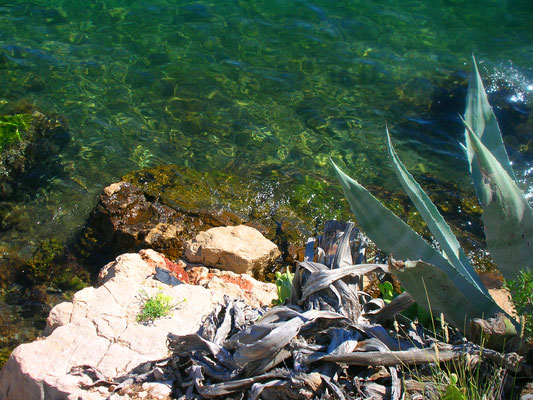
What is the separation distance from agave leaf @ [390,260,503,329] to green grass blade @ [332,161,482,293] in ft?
0.58

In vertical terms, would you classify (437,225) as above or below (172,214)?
above

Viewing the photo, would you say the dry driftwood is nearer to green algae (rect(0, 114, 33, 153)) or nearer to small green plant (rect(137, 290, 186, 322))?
small green plant (rect(137, 290, 186, 322))

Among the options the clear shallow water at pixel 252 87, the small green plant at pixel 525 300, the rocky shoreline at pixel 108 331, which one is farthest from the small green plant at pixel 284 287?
the clear shallow water at pixel 252 87

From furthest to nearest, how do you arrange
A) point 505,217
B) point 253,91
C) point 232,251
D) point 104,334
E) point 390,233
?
point 253,91
point 232,251
point 104,334
point 390,233
point 505,217

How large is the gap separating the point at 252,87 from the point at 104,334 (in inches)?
234

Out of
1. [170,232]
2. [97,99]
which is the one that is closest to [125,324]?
[170,232]

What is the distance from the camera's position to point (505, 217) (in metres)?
2.94

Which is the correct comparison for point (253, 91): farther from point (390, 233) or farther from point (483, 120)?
point (390, 233)

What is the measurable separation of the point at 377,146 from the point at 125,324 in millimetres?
5316

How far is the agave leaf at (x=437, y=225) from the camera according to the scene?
123 inches

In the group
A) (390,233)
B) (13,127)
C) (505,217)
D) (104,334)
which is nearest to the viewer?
(505,217)

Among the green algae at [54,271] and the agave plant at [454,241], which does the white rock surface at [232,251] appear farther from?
the agave plant at [454,241]

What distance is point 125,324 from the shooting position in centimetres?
359

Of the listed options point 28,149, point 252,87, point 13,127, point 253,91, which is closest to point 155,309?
point 28,149
